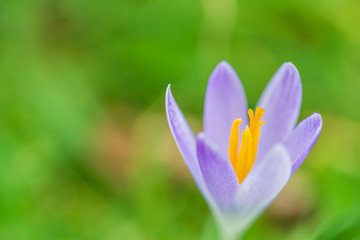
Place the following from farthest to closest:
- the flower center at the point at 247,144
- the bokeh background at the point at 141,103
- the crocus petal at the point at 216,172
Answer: the bokeh background at the point at 141,103, the flower center at the point at 247,144, the crocus petal at the point at 216,172

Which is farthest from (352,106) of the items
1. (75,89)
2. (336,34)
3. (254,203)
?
(254,203)

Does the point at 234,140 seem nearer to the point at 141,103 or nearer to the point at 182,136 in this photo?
the point at 182,136

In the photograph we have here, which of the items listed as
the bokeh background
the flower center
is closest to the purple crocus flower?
the flower center

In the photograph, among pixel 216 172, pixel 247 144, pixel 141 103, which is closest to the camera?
pixel 216 172

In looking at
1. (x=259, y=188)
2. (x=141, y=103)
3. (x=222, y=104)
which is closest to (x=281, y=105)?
(x=222, y=104)

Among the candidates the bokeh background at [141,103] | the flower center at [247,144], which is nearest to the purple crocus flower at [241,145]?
the flower center at [247,144]

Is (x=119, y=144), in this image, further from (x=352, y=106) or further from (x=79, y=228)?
(x=352, y=106)

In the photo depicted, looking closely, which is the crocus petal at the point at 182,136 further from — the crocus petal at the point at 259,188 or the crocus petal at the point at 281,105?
the crocus petal at the point at 281,105
